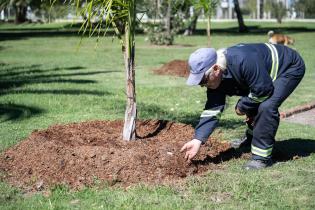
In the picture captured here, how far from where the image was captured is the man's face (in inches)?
198

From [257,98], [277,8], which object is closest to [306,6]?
[277,8]

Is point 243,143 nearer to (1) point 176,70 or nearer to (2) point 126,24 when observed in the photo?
(2) point 126,24

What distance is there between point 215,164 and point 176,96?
5.16 metres

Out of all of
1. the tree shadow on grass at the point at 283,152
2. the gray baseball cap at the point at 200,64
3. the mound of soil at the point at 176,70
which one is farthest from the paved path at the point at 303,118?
the mound of soil at the point at 176,70

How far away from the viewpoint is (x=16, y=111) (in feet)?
29.9

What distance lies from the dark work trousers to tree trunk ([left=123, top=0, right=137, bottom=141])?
126 cm

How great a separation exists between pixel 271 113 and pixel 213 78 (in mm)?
778

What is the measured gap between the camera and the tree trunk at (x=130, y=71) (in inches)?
224

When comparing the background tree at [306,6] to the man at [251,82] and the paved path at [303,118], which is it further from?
the man at [251,82]

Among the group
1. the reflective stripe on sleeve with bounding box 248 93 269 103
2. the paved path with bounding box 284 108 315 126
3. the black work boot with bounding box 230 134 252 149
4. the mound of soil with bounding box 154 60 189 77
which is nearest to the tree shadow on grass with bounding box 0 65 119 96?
the mound of soil with bounding box 154 60 189 77

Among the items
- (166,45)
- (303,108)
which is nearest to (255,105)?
(303,108)

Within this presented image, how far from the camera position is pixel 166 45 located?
2681cm

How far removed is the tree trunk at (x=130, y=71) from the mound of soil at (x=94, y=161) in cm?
15

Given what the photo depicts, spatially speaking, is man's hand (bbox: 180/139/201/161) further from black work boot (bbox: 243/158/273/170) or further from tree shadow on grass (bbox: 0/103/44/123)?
tree shadow on grass (bbox: 0/103/44/123)
